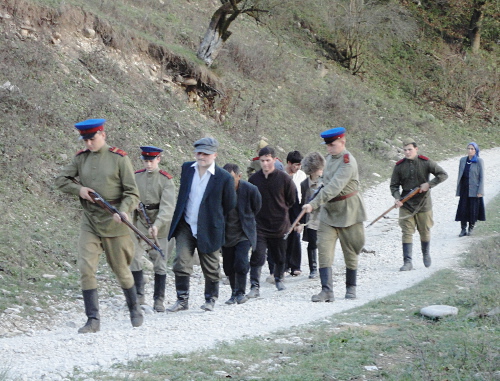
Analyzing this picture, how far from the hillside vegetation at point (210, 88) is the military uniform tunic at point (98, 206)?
174cm

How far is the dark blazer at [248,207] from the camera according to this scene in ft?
29.1

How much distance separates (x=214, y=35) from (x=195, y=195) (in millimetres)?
13885

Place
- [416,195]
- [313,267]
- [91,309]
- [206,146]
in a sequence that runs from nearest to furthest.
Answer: [91,309] → [206,146] → [313,267] → [416,195]

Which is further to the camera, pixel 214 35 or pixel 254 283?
pixel 214 35

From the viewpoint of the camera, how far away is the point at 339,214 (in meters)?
8.99

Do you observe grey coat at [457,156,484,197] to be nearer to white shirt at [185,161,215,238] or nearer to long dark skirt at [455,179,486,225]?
long dark skirt at [455,179,486,225]

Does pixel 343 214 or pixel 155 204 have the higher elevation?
pixel 155 204

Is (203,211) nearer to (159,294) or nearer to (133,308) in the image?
(159,294)

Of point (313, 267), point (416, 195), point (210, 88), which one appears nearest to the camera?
point (313, 267)

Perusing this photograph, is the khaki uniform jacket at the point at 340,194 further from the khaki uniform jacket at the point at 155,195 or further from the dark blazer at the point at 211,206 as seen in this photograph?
the khaki uniform jacket at the point at 155,195

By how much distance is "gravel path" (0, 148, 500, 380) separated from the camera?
596 cm

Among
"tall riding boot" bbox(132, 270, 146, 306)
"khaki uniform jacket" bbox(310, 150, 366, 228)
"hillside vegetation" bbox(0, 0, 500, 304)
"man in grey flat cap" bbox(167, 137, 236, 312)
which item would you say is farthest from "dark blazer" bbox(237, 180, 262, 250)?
"hillside vegetation" bbox(0, 0, 500, 304)

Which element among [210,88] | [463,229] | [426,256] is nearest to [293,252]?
Answer: [426,256]

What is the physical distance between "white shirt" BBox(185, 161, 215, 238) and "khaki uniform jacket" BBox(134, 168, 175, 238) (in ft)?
1.31
